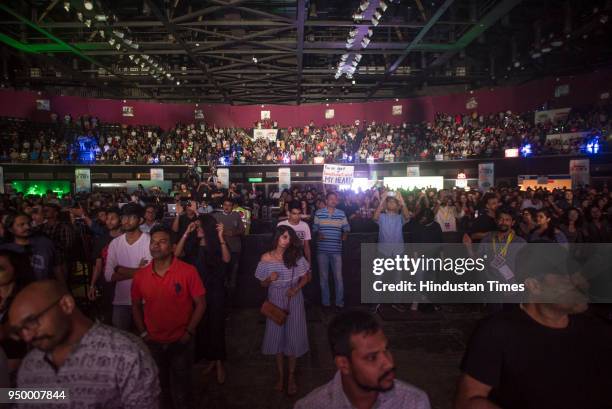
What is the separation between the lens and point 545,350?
2.06 meters

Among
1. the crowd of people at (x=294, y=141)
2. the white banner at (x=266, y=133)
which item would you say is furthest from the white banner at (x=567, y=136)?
the white banner at (x=266, y=133)

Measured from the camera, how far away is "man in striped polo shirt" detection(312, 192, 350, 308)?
693 centimetres

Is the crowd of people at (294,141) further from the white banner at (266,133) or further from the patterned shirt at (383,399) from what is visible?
the patterned shirt at (383,399)

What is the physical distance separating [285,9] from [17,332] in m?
20.2

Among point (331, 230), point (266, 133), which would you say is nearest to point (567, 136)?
point (331, 230)

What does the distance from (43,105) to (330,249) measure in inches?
1032

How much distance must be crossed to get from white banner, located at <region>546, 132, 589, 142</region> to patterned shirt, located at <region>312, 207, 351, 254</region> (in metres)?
17.4

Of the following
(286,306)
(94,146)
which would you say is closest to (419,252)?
(286,306)

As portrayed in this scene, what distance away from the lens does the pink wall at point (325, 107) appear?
885 inches

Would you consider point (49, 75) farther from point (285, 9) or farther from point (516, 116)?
point (516, 116)

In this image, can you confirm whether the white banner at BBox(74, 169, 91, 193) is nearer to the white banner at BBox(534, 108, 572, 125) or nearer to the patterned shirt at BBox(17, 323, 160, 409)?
the patterned shirt at BBox(17, 323, 160, 409)

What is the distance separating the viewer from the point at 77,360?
1.88 metres

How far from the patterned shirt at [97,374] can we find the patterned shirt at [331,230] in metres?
5.11

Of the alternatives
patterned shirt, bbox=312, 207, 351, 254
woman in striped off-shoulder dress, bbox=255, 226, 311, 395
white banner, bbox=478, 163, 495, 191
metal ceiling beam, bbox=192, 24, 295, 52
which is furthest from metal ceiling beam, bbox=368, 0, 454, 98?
woman in striped off-shoulder dress, bbox=255, 226, 311, 395
